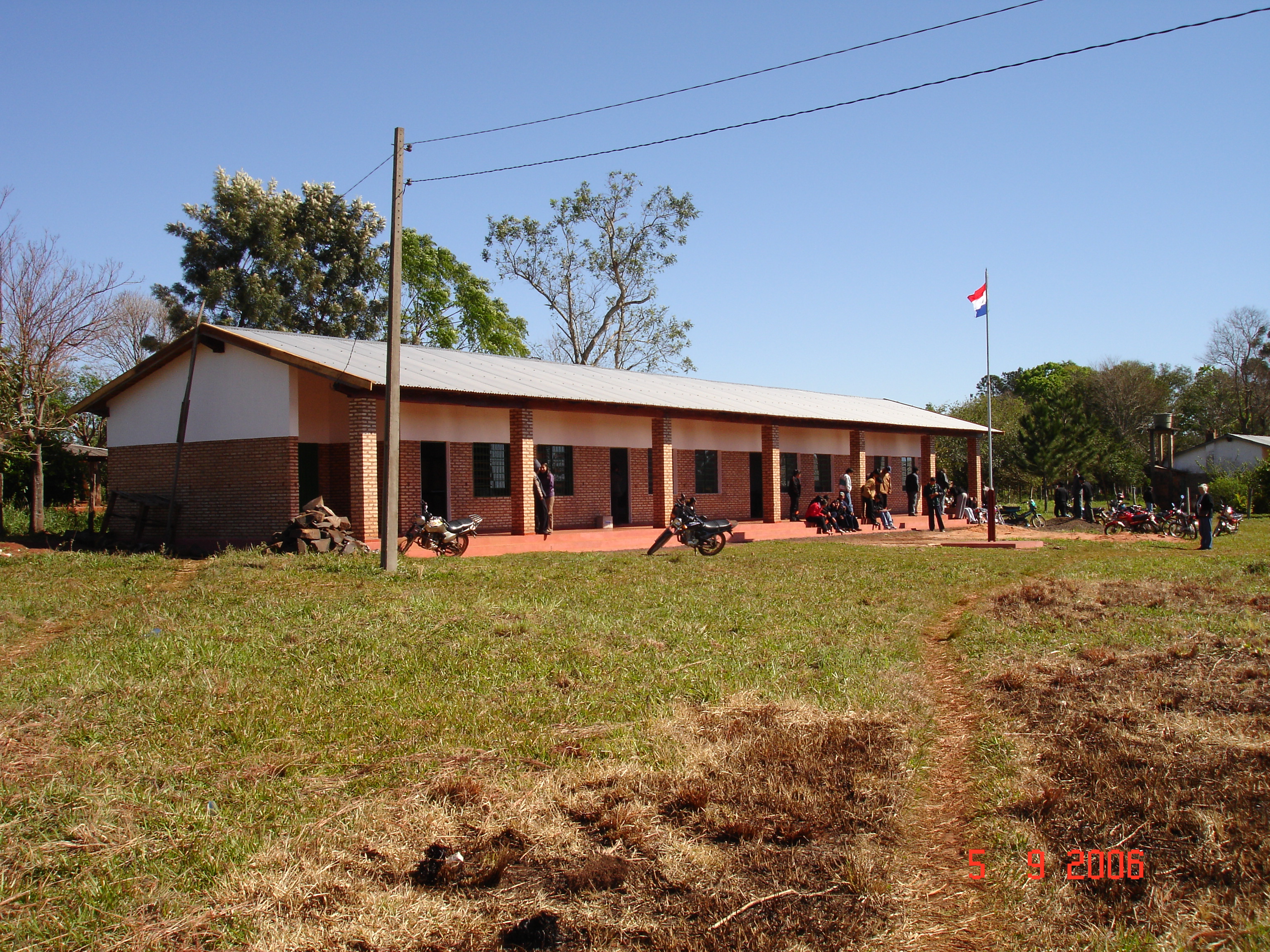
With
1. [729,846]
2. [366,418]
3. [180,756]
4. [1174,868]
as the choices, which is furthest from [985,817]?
[366,418]

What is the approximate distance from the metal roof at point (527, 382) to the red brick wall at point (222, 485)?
1783 millimetres

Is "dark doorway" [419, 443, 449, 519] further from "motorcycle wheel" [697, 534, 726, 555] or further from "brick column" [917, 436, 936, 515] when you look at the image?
"brick column" [917, 436, 936, 515]

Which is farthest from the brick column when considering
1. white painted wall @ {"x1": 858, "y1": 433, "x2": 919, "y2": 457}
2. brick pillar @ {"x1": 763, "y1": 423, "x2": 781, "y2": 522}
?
brick pillar @ {"x1": 763, "y1": 423, "x2": 781, "y2": 522}

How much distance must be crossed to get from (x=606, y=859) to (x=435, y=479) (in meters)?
17.4

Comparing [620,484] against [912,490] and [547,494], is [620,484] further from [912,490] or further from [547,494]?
[912,490]

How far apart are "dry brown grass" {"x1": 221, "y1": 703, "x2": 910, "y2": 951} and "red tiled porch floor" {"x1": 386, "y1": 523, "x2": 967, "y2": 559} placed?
11644 millimetres

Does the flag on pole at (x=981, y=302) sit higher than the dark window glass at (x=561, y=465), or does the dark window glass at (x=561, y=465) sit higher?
the flag on pole at (x=981, y=302)

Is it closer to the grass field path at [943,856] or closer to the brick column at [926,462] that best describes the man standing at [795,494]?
the brick column at [926,462]

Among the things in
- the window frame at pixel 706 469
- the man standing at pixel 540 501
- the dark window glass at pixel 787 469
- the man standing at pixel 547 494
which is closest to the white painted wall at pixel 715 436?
the window frame at pixel 706 469

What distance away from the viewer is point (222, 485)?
18.6m

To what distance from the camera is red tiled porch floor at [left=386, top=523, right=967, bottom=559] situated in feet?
58.6

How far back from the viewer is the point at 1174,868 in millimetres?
3740

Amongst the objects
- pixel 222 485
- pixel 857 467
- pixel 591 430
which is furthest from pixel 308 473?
pixel 857 467
